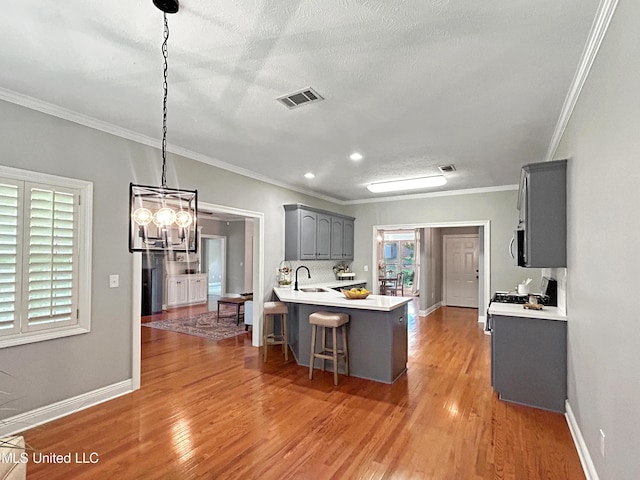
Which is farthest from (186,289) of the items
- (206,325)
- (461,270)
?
(461,270)

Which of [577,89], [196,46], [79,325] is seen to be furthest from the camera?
[79,325]

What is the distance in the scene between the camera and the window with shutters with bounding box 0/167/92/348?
8.72 feet

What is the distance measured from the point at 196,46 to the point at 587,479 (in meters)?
3.60

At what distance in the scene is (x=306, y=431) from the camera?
2.71 m

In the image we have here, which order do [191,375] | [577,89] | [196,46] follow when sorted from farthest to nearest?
[191,375]
[577,89]
[196,46]

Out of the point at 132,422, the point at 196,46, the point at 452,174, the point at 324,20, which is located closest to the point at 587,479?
the point at 324,20

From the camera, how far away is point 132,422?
9.37ft

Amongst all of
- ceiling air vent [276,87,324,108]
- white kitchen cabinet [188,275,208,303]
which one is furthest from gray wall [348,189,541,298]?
white kitchen cabinet [188,275,208,303]

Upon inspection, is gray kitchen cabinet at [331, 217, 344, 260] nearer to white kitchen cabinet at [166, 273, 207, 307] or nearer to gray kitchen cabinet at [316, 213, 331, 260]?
gray kitchen cabinet at [316, 213, 331, 260]

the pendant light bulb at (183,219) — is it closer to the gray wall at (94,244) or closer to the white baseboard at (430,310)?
the gray wall at (94,244)

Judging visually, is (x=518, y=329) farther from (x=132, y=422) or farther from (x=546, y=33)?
(x=132, y=422)

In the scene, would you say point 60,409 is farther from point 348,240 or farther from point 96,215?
point 348,240

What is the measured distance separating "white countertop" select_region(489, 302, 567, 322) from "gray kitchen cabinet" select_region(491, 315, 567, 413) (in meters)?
0.05

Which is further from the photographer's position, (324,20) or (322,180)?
(322,180)
